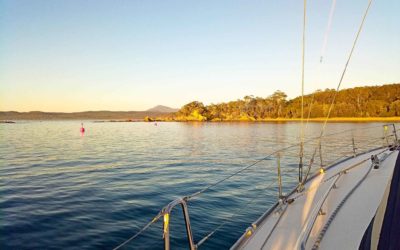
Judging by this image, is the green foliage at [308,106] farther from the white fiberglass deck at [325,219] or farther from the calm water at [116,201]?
the white fiberglass deck at [325,219]

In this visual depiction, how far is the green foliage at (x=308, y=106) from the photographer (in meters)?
115

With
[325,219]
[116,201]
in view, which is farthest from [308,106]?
[325,219]

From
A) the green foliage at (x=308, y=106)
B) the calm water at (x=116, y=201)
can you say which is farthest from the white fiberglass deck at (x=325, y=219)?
the green foliage at (x=308, y=106)

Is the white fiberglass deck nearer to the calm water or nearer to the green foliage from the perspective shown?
the calm water

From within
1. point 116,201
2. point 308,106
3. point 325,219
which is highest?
point 308,106

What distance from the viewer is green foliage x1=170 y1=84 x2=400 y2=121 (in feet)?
378

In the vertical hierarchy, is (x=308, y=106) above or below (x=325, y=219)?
above

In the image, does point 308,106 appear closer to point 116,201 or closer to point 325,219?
point 116,201

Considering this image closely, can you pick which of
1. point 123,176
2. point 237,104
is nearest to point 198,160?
point 123,176

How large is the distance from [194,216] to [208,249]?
2138 millimetres

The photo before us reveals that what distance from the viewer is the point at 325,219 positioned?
3.85 meters

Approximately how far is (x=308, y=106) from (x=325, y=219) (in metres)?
137

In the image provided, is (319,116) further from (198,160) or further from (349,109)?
(198,160)

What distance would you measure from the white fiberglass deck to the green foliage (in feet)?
384
